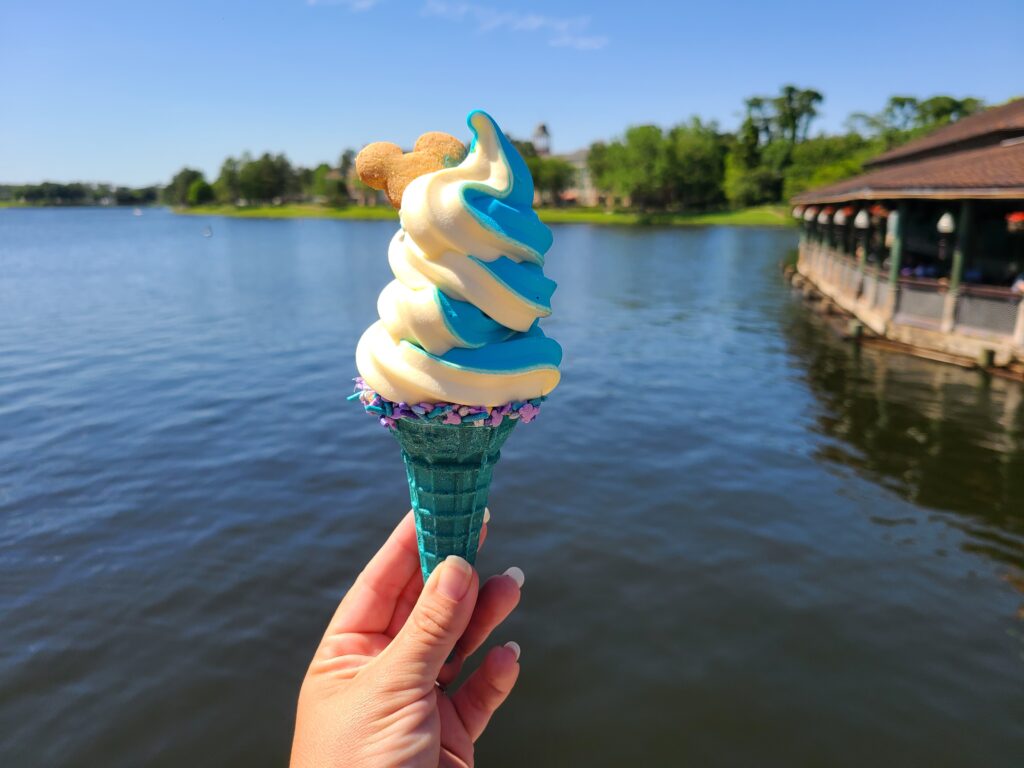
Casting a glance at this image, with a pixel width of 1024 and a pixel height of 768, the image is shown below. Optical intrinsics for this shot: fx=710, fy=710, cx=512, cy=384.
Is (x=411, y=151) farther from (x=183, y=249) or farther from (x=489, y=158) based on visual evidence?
(x=183, y=249)

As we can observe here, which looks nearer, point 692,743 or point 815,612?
point 692,743

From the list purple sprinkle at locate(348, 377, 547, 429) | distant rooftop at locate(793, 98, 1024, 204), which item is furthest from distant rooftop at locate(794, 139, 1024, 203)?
purple sprinkle at locate(348, 377, 547, 429)

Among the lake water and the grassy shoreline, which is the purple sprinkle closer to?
the lake water

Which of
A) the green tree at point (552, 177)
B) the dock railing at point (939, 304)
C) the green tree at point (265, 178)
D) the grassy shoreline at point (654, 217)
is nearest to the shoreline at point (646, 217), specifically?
the grassy shoreline at point (654, 217)

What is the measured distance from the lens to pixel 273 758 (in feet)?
19.7

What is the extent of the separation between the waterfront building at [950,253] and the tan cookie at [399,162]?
49.9 feet

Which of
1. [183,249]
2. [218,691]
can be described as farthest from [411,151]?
[183,249]

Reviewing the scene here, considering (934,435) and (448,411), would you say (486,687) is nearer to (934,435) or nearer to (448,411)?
(448,411)

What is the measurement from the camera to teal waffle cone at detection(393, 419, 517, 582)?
120 inches

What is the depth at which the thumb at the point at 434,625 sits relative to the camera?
8.80 ft

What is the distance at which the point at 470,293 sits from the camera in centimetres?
292

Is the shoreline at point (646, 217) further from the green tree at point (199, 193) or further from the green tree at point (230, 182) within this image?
the green tree at point (199, 193)

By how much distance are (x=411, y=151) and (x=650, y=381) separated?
46.7 ft

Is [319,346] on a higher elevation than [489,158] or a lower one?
lower
